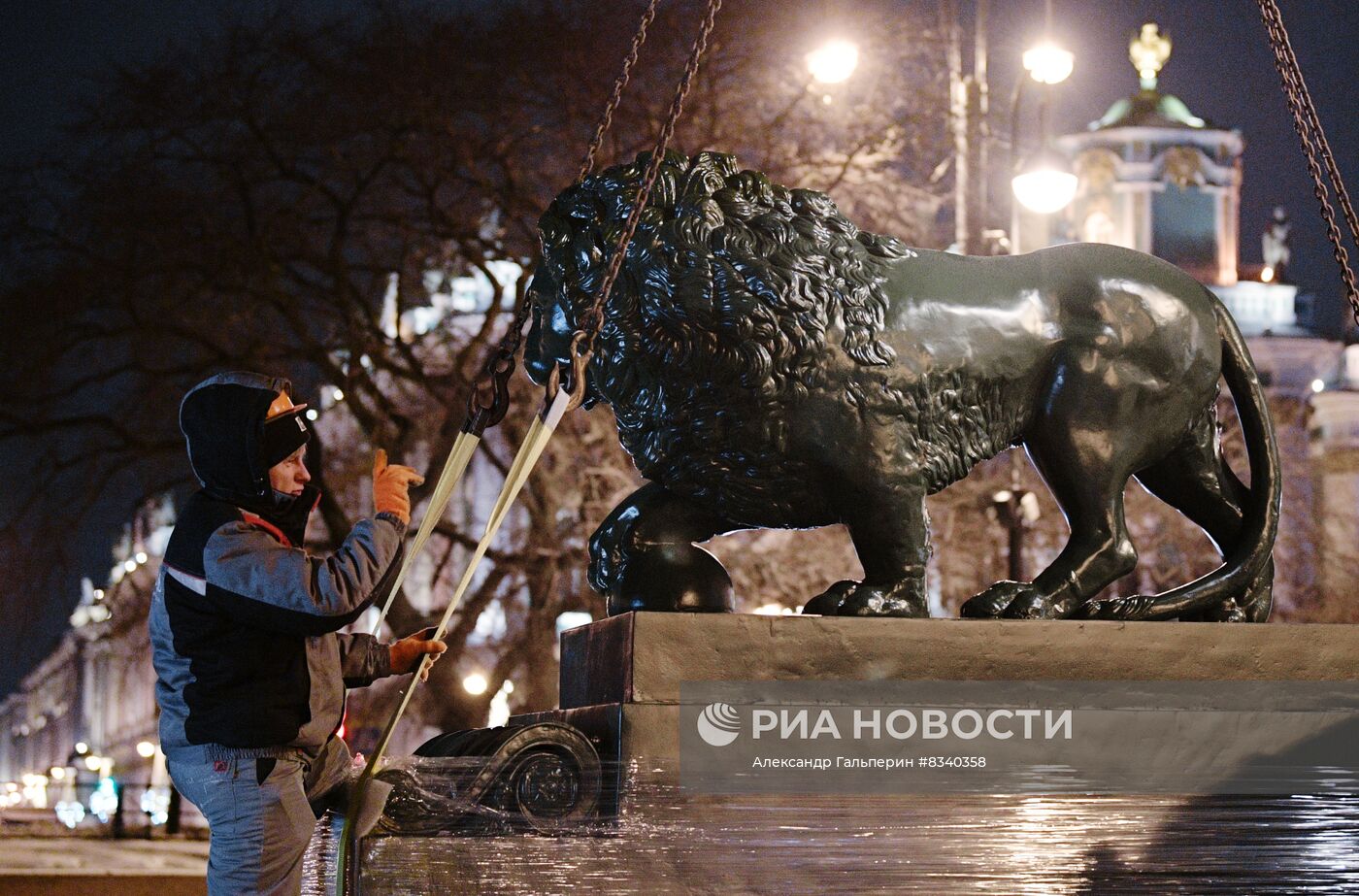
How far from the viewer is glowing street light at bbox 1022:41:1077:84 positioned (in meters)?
15.8

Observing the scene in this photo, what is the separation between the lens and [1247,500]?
509 cm

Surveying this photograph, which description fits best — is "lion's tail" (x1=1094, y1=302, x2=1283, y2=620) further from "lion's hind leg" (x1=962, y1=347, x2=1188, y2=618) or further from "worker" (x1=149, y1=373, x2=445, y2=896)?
"worker" (x1=149, y1=373, x2=445, y2=896)

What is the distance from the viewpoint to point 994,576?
18.8 meters

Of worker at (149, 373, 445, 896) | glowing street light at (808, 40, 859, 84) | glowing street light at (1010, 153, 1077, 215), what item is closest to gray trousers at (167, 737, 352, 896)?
worker at (149, 373, 445, 896)

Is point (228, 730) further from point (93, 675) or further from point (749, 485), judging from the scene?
point (93, 675)

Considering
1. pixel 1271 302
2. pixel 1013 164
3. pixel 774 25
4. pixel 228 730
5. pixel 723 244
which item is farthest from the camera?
pixel 1271 302

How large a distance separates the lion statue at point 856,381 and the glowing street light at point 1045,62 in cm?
1142

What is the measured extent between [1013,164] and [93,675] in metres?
65.7

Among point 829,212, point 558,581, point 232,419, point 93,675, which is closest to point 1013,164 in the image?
point 558,581

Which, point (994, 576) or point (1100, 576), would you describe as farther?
point (994, 576)

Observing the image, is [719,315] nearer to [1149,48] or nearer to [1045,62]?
[1045,62]

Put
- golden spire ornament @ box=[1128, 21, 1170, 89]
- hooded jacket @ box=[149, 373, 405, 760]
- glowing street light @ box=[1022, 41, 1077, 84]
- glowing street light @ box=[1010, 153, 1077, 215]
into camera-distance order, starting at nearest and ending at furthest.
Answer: hooded jacket @ box=[149, 373, 405, 760]
glowing street light @ box=[1010, 153, 1077, 215]
glowing street light @ box=[1022, 41, 1077, 84]
golden spire ornament @ box=[1128, 21, 1170, 89]

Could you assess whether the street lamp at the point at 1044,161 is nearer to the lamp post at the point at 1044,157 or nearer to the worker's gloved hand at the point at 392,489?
the lamp post at the point at 1044,157

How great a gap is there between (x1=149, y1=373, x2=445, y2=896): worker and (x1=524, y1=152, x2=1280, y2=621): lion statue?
3.33 feet
